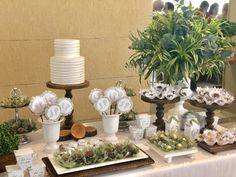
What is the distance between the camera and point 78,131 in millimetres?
1767

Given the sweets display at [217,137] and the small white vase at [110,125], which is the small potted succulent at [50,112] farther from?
the sweets display at [217,137]

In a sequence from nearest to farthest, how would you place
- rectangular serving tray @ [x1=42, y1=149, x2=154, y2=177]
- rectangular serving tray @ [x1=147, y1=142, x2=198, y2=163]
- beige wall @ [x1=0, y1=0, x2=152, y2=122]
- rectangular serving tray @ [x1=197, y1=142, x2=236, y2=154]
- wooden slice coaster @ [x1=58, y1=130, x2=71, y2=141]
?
rectangular serving tray @ [x1=42, y1=149, x2=154, y2=177], rectangular serving tray @ [x1=147, y1=142, x2=198, y2=163], rectangular serving tray @ [x1=197, y1=142, x2=236, y2=154], wooden slice coaster @ [x1=58, y1=130, x2=71, y2=141], beige wall @ [x1=0, y1=0, x2=152, y2=122]

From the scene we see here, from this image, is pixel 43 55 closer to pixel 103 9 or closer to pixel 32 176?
pixel 103 9

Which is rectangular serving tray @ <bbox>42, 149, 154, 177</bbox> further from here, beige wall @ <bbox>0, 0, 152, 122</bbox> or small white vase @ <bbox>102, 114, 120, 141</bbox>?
beige wall @ <bbox>0, 0, 152, 122</bbox>

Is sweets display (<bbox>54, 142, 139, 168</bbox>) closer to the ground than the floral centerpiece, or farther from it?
closer to the ground

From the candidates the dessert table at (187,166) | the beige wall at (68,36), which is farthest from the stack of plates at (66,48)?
the beige wall at (68,36)

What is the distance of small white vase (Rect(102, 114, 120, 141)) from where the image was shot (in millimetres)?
1681

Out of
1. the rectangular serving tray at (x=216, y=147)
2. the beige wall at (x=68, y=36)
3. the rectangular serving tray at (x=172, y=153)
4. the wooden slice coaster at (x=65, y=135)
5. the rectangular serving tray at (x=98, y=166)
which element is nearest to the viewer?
the rectangular serving tray at (x=98, y=166)

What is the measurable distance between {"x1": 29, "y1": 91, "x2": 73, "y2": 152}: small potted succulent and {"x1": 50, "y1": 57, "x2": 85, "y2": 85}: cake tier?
169 millimetres

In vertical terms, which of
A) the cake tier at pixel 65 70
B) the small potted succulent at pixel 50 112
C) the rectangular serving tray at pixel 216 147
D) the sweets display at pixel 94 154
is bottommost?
the rectangular serving tray at pixel 216 147

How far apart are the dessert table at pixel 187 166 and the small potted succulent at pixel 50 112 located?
0.08 m

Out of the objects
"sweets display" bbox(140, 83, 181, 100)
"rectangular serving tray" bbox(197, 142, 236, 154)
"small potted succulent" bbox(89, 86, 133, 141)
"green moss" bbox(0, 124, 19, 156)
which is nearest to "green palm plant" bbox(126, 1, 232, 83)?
"sweets display" bbox(140, 83, 181, 100)

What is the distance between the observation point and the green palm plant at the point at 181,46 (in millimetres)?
1802

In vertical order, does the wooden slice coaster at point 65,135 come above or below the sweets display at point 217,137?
below
